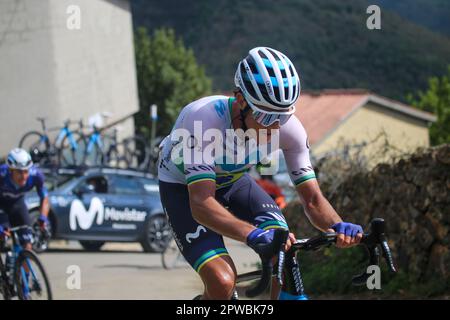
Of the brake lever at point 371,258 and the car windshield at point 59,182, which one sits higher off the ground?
the brake lever at point 371,258

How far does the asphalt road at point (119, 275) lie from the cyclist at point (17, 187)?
4.61ft

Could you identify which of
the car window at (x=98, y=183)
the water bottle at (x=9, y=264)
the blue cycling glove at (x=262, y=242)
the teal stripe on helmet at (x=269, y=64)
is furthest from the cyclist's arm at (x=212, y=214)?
the car window at (x=98, y=183)

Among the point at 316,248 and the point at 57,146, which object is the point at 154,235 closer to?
the point at 57,146

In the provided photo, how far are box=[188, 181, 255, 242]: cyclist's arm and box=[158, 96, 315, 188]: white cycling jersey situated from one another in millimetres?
53

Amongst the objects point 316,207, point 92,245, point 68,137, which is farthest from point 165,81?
point 316,207

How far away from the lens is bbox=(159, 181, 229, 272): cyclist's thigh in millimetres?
4762

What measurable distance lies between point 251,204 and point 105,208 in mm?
12440

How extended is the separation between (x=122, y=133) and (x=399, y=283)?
76.2ft

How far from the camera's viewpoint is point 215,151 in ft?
15.9

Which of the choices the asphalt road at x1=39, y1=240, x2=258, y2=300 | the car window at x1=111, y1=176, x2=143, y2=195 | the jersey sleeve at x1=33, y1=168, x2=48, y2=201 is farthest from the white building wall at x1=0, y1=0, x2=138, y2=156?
the jersey sleeve at x1=33, y1=168, x2=48, y2=201

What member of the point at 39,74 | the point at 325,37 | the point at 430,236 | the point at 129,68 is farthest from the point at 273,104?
the point at 325,37

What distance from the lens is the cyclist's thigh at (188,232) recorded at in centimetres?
476

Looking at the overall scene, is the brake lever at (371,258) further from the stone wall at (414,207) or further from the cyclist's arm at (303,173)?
the stone wall at (414,207)
